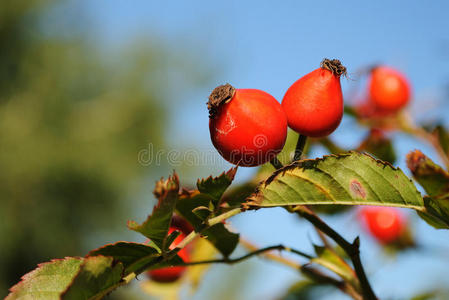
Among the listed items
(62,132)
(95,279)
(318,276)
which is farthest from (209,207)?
(62,132)

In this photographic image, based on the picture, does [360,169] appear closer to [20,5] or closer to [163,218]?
[163,218]

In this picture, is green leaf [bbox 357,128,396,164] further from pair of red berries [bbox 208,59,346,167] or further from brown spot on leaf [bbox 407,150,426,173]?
brown spot on leaf [bbox 407,150,426,173]

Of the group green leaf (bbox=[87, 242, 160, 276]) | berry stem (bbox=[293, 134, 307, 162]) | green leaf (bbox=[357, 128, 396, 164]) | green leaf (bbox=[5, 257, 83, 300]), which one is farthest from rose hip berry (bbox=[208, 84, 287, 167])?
green leaf (bbox=[357, 128, 396, 164])

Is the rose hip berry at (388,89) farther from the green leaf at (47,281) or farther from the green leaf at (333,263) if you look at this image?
the green leaf at (47,281)

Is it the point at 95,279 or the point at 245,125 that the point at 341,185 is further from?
the point at 95,279

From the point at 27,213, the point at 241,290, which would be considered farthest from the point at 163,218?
the point at 27,213

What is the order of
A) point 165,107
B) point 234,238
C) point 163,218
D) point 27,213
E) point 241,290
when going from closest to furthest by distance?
point 163,218, point 234,238, point 241,290, point 27,213, point 165,107
